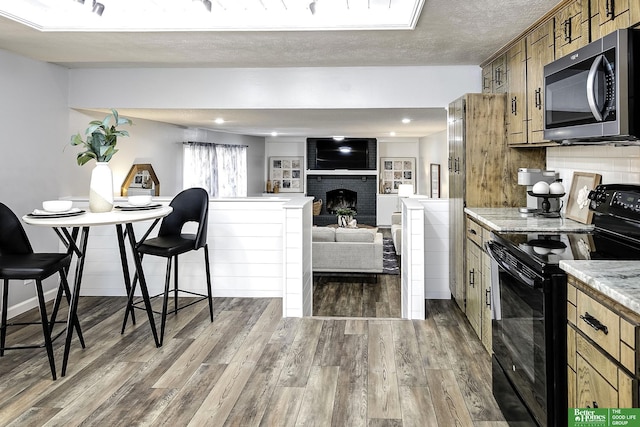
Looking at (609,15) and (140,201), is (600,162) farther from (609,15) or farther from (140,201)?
(140,201)

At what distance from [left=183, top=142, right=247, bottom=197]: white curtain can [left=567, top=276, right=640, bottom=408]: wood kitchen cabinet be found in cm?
652

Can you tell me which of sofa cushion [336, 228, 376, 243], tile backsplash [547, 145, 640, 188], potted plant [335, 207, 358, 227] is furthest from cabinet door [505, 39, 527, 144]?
potted plant [335, 207, 358, 227]

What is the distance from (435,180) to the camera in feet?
29.4

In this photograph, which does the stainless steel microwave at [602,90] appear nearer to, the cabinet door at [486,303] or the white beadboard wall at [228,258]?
the cabinet door at [486,303]

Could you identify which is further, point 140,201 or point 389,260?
point 389,260

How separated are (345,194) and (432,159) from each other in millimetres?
2878

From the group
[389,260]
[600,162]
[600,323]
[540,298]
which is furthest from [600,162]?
[389,260]

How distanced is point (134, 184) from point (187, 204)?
7.27 ft

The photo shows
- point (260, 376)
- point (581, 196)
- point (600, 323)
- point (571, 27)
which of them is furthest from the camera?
point (581, 196)

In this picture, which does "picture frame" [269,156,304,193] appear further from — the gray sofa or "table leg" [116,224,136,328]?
"table leg" [116,224,136,328]

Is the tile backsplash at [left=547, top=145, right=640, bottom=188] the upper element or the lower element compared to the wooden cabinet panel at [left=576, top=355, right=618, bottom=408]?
upper

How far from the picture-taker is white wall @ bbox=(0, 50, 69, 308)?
395 centimetres

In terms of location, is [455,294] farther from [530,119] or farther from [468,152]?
[530,119]

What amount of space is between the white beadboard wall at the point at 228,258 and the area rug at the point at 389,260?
2.32m
